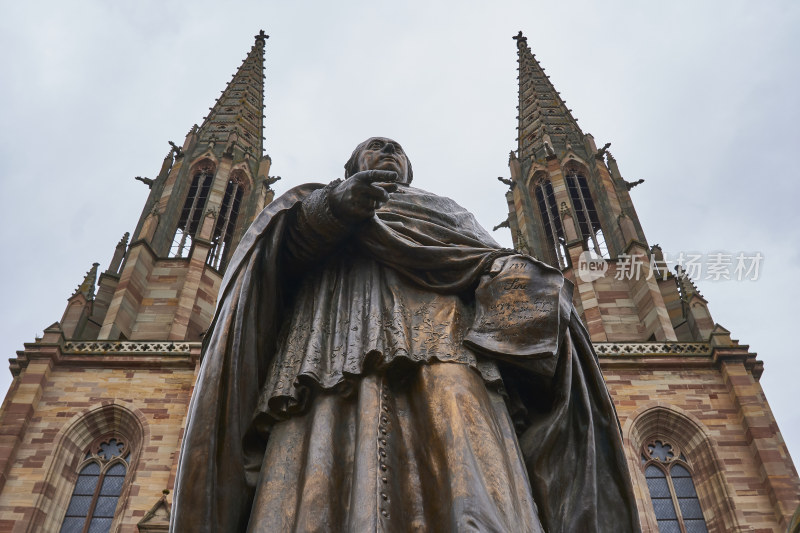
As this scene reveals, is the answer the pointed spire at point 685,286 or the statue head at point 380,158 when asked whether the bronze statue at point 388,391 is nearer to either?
the statue head at point 380,158

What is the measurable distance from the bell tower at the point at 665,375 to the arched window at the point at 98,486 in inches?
417

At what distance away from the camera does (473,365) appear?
289 centimetres

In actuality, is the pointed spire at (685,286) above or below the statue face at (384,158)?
above

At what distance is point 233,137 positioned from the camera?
111ft

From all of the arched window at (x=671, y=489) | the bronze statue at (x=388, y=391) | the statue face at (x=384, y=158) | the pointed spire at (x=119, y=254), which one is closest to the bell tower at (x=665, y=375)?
the arched window at (x=671, y=489)

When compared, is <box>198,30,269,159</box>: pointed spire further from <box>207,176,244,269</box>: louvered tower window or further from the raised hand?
the raised hand

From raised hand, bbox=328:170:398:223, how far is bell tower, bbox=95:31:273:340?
20.2 metres

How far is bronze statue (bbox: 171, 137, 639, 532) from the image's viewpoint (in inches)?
101

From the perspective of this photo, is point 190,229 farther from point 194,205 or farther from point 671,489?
point 671,489

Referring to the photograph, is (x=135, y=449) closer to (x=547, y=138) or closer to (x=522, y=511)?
(x=522, y=511)

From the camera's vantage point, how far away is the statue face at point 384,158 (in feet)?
13.1

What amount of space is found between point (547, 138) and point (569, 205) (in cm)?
557

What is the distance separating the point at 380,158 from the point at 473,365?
4.68ft

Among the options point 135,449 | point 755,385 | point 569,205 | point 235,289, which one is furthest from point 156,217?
point 235,289
